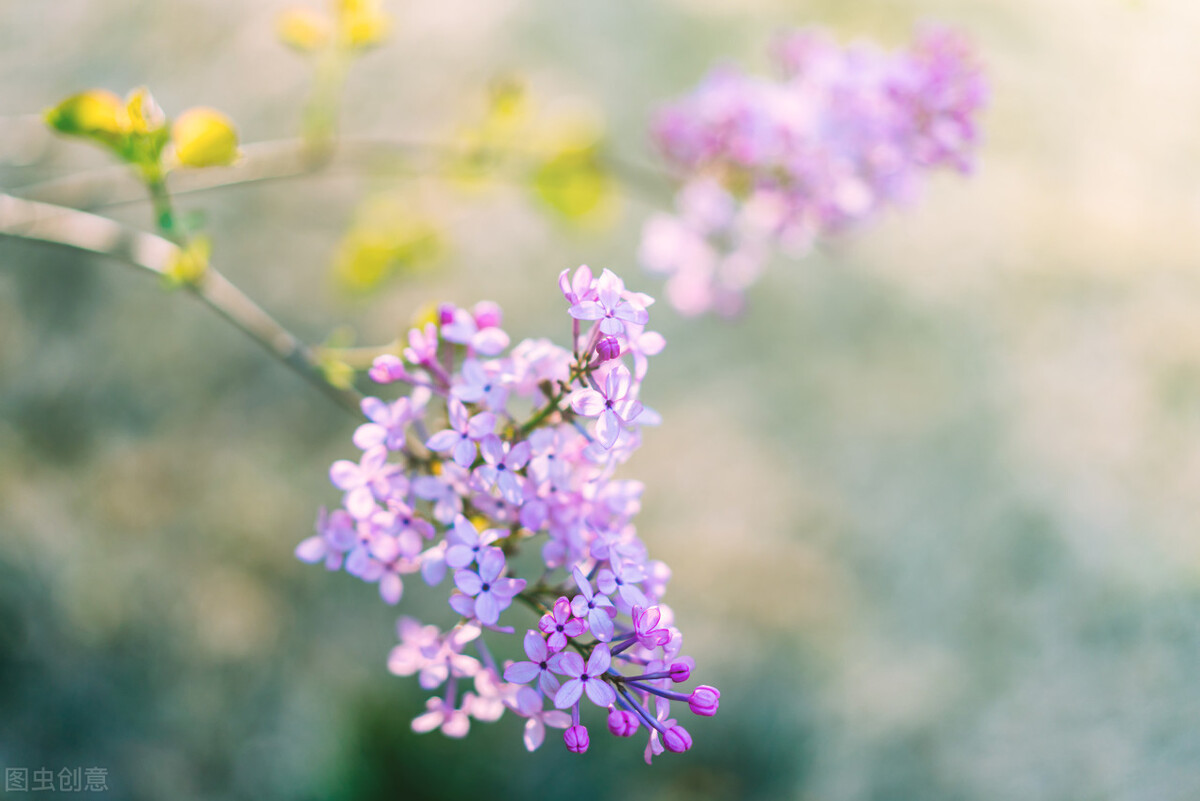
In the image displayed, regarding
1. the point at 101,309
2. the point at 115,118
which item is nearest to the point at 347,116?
the point at 101,309

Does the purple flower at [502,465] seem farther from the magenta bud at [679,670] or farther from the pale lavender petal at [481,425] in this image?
the magenta bud at [679,670]

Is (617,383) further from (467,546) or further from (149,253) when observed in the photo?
(149,253)

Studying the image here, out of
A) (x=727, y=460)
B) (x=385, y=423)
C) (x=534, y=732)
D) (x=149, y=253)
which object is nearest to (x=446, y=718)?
(x=534, y=732)

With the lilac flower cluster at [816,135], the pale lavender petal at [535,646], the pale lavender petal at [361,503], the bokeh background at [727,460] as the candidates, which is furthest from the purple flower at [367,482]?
the bokeh background at [727,460]

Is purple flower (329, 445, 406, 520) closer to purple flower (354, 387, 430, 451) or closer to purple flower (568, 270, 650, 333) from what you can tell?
purple flower (354, 387, 430, 451)

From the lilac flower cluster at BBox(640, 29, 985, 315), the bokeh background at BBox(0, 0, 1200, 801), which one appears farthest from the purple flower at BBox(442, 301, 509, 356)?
the bokeh background at BBox(0, 0, 1200, 801)

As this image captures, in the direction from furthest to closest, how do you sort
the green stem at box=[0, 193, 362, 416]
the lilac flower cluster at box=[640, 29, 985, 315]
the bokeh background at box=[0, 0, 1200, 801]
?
the bokeh background at box=[0, 0, 1200, 801], the lilac flower cluster at box=[640, 29, 985, 315], the green stem at box=[0, 193, 362, 416]

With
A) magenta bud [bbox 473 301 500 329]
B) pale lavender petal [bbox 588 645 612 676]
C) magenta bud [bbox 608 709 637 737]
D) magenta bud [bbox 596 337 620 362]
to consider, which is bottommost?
magenta bud [bbox 608 709 637 737]

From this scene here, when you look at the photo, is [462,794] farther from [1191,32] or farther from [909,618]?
[1191,32]
